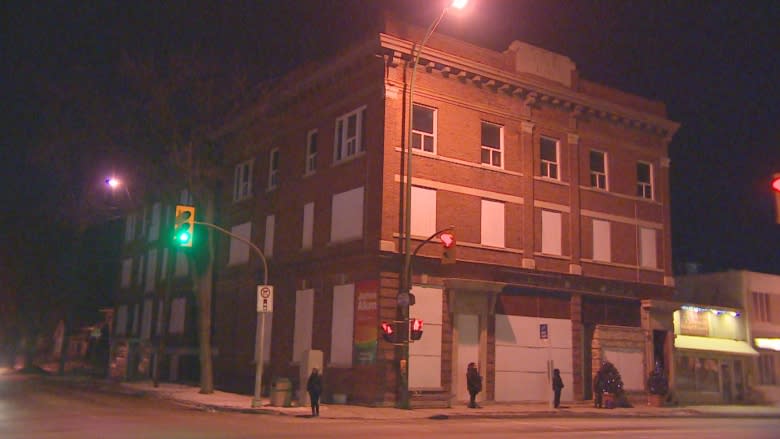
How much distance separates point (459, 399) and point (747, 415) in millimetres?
11320

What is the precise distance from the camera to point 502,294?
97.1ft

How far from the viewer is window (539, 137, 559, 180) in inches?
1267

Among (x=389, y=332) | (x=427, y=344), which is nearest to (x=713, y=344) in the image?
(x=427, y=344)

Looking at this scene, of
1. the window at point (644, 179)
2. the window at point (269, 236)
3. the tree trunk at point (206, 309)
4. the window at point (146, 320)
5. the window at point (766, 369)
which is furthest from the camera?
the window at point (146, 320)

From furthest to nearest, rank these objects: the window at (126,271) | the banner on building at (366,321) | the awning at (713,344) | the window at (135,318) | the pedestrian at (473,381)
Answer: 1. the window at (126,271)
2. the window at (135,318)
3. the awning at (713,344)
4. the banner on building at (366,321)
5. the pedestrian at (473,381)

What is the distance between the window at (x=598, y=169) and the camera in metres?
33.8

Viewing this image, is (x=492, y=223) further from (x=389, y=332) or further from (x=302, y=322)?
(x=302, y=322)

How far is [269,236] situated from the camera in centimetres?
3447

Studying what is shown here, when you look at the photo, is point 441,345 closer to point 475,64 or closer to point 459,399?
point 459,399

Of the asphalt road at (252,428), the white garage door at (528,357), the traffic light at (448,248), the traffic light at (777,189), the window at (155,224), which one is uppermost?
the window at (155,224)

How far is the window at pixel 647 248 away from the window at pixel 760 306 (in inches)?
346

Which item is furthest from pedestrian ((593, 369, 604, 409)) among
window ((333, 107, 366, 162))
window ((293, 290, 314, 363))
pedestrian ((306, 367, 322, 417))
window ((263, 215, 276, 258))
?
window ((263, 215, 276, 258))

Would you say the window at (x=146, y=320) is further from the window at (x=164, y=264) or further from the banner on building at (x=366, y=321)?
the banner on building at (x=366, y=321)

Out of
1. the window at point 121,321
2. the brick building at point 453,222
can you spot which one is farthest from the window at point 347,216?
the window at point 121,321
